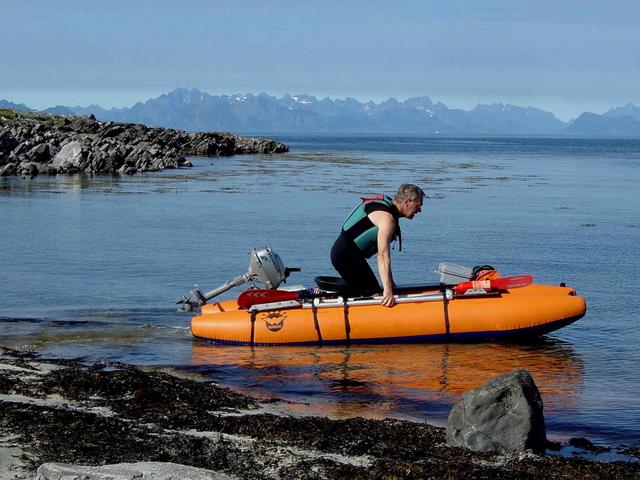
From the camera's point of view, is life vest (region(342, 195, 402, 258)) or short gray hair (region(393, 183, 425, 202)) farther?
life vest (region(342, 195, 402, 258))

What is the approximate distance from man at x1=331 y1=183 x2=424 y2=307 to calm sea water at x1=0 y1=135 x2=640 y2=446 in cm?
87

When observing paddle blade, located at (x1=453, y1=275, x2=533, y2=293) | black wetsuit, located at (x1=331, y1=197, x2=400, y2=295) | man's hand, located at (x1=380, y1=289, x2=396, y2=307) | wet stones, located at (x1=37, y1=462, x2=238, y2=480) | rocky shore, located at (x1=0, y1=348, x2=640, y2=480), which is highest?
black wetsuit, located at (x1=331, y1=197, x2=400, y2=295)

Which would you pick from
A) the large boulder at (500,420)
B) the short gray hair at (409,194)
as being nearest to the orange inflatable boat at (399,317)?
the short gray hair at (409,194)

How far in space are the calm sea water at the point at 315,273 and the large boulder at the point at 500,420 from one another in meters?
1.08

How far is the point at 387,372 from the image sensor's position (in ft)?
37.3

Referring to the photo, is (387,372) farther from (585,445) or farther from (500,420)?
(500,420)

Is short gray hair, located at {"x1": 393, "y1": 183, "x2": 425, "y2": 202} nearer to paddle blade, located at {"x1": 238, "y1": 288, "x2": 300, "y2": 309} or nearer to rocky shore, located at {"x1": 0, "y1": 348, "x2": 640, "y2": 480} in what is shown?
paddle blade, located at {"x1": 238, "y1": 288, "x2": 300, "y2": 309}

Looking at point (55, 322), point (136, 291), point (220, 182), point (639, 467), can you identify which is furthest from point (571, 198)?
point (639, 467)

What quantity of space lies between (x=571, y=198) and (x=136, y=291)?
900 inches

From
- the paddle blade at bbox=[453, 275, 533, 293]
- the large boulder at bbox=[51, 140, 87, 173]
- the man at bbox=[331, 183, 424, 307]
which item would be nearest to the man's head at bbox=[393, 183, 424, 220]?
the man at bbox=[331, 183, 424, 307]

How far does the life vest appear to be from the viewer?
12109 mm

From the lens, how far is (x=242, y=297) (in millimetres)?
13016

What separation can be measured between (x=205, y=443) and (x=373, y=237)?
5.31 metres

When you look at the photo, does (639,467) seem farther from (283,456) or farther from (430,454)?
(283,456)
